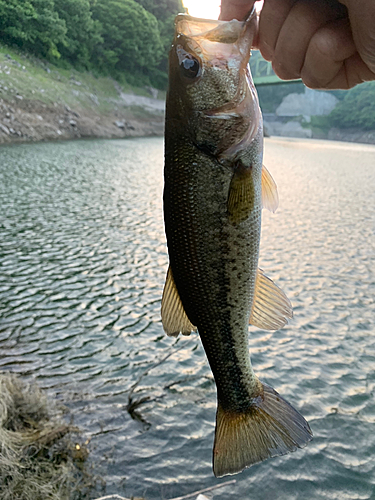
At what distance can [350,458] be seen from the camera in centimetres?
629

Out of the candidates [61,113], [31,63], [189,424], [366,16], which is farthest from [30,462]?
[31,63]

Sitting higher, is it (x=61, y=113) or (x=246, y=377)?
(x=246, y=377)

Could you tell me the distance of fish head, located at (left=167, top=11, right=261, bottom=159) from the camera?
2016 millimetres

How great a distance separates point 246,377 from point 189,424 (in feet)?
15.2

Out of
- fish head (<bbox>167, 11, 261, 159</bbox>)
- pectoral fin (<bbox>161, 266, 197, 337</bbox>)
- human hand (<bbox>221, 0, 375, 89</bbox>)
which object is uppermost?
human hand (<bbox>221, 0, 375, 89</bbox>)

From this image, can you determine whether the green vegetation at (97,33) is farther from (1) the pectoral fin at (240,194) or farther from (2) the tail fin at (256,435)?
(2) the tail fin at (256,435)

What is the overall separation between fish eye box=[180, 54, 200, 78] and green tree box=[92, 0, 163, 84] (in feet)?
200

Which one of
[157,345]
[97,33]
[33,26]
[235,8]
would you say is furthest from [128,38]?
[235,8]

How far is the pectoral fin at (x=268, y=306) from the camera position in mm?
2344

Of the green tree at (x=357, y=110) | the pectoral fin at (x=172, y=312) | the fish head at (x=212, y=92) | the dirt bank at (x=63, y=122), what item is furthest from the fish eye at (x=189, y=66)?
the green tree at (x=357, y=110)

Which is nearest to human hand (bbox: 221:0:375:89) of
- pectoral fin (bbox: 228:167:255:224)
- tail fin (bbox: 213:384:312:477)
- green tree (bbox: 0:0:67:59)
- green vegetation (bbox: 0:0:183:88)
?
pectoral fin (bbox: 228:167:255:224)

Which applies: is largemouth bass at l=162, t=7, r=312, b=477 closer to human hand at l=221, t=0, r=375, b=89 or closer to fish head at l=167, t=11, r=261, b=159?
fish head at l=167, t=11, r=261, b=159

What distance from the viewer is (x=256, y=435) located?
2.28 meters

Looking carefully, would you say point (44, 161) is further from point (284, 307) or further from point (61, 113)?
point (284, 307)
